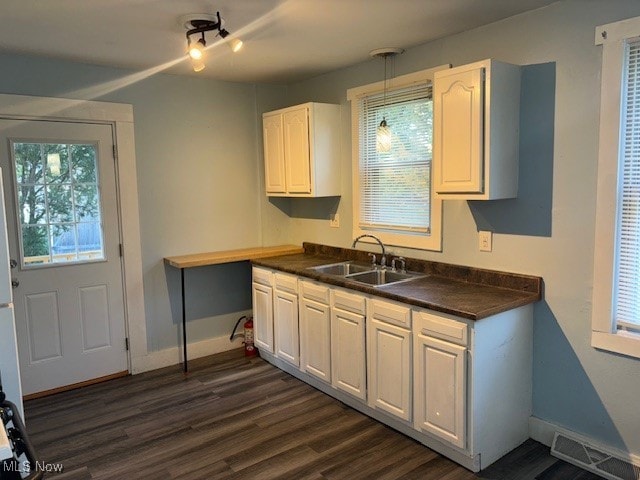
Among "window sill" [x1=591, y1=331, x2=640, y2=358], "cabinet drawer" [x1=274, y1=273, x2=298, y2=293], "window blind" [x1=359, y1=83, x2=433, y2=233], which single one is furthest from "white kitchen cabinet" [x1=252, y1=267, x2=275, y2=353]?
"window sill" [x1=591, y1=331, x2=640, y2=358]

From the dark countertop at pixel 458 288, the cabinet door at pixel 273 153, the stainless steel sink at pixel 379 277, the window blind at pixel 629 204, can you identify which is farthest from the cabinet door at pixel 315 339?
the window blind at pixel 629 204

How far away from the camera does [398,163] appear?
3490 millimetres

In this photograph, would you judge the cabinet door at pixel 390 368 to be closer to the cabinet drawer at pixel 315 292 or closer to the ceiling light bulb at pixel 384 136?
the cabinet drawer at pixel 315 292

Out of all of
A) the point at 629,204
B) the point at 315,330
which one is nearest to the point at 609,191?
the point at 629,204

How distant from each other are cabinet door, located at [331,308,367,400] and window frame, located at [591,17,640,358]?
1.30 m

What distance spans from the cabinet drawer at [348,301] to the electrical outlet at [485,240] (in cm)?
80

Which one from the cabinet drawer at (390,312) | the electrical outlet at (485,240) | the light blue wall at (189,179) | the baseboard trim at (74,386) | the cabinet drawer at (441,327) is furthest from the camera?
the light blue wall at (189,179)

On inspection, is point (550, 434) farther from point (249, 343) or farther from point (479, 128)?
point (249, 343)

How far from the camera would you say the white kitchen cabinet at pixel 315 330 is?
332cm

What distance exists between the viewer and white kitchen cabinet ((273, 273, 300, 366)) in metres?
3.61

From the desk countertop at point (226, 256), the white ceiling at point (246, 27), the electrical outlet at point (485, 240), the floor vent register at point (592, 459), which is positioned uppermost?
the white ceiling at point (246, 27)

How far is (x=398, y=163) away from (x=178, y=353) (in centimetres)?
245

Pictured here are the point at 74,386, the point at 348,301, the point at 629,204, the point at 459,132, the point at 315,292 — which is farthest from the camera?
the point at 74,386

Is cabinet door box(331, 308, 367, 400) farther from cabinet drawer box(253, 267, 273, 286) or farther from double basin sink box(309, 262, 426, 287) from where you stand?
cabinet drawer box(253, 267, 273, 286)
